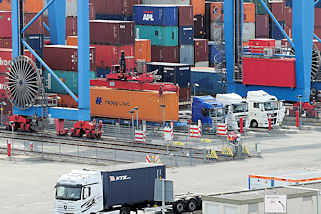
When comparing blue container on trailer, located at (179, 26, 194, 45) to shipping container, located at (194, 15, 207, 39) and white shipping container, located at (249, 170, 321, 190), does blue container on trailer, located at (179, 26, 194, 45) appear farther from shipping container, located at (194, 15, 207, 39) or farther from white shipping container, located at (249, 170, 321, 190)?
white shipping container, located at (249, 170, 321, 190)

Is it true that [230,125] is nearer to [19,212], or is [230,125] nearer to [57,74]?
[57,74]

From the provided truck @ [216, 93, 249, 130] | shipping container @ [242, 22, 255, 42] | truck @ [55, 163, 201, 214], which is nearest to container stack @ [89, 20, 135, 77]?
truck @ [216, 93, 249, 130]

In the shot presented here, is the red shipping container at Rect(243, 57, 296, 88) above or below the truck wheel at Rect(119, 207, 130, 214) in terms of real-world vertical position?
above

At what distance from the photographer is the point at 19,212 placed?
38.7 metres

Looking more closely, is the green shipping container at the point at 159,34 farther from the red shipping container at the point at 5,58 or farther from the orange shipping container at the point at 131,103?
the red shipping container at the point at 5,58

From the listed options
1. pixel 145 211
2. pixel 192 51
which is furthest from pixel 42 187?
pixel 192 51

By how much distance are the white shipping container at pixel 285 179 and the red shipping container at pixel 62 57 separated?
2997cm

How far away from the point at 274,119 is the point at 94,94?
13.2 meters

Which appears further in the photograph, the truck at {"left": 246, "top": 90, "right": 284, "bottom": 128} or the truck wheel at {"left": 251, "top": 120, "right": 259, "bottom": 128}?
the truck wheel at {"left": 251, "top": 120, "right": 259, "bottom": 128}

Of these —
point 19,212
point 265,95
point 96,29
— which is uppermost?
point 96,29

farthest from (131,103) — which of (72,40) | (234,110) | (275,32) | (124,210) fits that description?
(275,32)

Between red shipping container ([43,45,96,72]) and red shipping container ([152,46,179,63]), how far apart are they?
48.2 feet

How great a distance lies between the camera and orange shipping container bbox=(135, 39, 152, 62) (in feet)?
246

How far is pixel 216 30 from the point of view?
93625 mm
